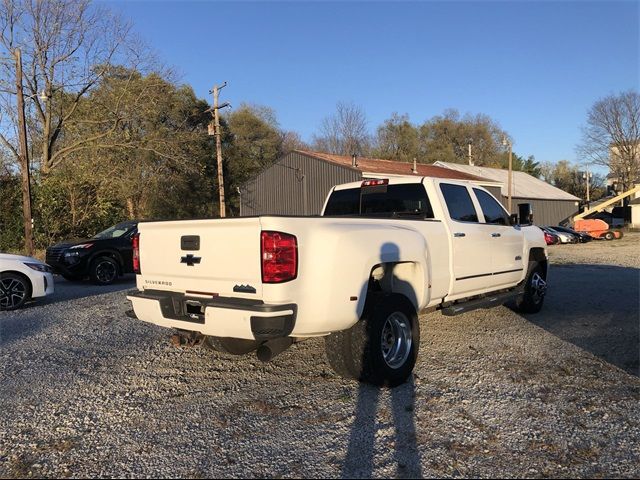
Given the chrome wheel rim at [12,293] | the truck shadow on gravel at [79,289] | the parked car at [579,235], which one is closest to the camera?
the chrome wheel rim at [12,293]

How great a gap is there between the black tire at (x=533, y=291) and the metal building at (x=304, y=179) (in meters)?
21.7

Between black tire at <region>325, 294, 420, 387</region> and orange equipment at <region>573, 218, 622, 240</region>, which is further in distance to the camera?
orange equipment at <region>573, 218, 622, 240</region>

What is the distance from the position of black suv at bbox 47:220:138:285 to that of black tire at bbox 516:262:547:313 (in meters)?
8.89

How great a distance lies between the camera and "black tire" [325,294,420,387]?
14.7ft

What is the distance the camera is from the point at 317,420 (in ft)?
13.1

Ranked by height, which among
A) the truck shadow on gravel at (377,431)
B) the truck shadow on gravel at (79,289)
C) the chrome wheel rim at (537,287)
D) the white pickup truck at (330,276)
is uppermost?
the white pickup truck at (330,276)

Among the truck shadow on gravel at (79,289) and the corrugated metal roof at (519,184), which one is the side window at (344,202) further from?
the corrugated metal roof at (519,184)

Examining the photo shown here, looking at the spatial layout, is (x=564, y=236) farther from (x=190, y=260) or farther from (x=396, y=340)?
(x=190, y=260)

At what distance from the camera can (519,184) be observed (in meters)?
51.0

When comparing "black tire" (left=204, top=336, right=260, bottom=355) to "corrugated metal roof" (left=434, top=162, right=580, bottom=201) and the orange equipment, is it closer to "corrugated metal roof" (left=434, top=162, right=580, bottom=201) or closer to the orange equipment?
the orange equipment

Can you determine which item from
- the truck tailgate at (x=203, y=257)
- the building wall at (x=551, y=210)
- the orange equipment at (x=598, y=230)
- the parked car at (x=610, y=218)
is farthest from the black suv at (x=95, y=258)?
the parked car at (x=610, y=218)

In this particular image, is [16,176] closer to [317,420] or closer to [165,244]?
[165,244]

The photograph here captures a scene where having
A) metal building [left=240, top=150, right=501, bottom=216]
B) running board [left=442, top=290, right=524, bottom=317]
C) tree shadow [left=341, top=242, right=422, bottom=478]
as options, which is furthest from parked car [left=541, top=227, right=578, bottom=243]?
tree shadow [left=341, top=242, right=422, bottom=478]

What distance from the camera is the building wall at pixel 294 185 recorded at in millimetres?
32562
